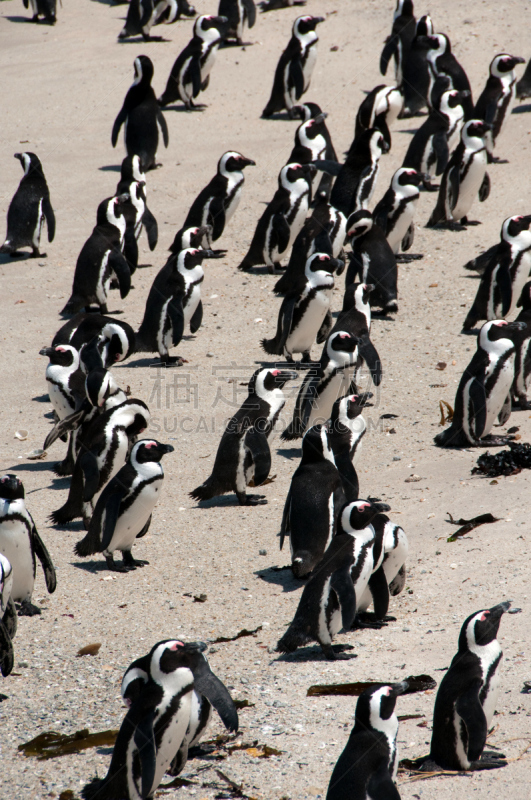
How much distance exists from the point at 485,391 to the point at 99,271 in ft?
14.5

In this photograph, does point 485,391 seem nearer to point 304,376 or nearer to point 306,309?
point 304,376

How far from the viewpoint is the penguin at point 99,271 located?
9680mm

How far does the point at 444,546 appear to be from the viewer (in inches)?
216

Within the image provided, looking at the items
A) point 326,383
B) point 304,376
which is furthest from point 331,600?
point 304,376

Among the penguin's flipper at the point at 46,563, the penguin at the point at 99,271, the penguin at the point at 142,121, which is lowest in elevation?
the penguin's flipper at the point at 46,563

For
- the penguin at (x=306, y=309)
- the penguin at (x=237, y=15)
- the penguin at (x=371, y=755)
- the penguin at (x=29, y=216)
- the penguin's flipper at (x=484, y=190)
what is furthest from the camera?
the penguin at (x=237, y=15)

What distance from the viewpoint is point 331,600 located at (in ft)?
14.8

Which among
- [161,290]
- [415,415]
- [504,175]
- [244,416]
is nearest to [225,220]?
[161,290]

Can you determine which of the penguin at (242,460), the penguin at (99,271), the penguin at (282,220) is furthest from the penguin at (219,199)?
the penguin at (242,460)

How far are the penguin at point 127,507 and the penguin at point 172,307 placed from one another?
3.22 metres

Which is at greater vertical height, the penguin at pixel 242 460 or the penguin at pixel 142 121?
the penguin at pixel 142 121

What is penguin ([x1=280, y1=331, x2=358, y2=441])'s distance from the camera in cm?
744

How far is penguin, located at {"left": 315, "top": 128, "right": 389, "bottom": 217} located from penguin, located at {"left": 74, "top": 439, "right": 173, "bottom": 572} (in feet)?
22.4

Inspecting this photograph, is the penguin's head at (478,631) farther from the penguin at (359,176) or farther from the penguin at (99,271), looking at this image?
the penguin at (359,176)
